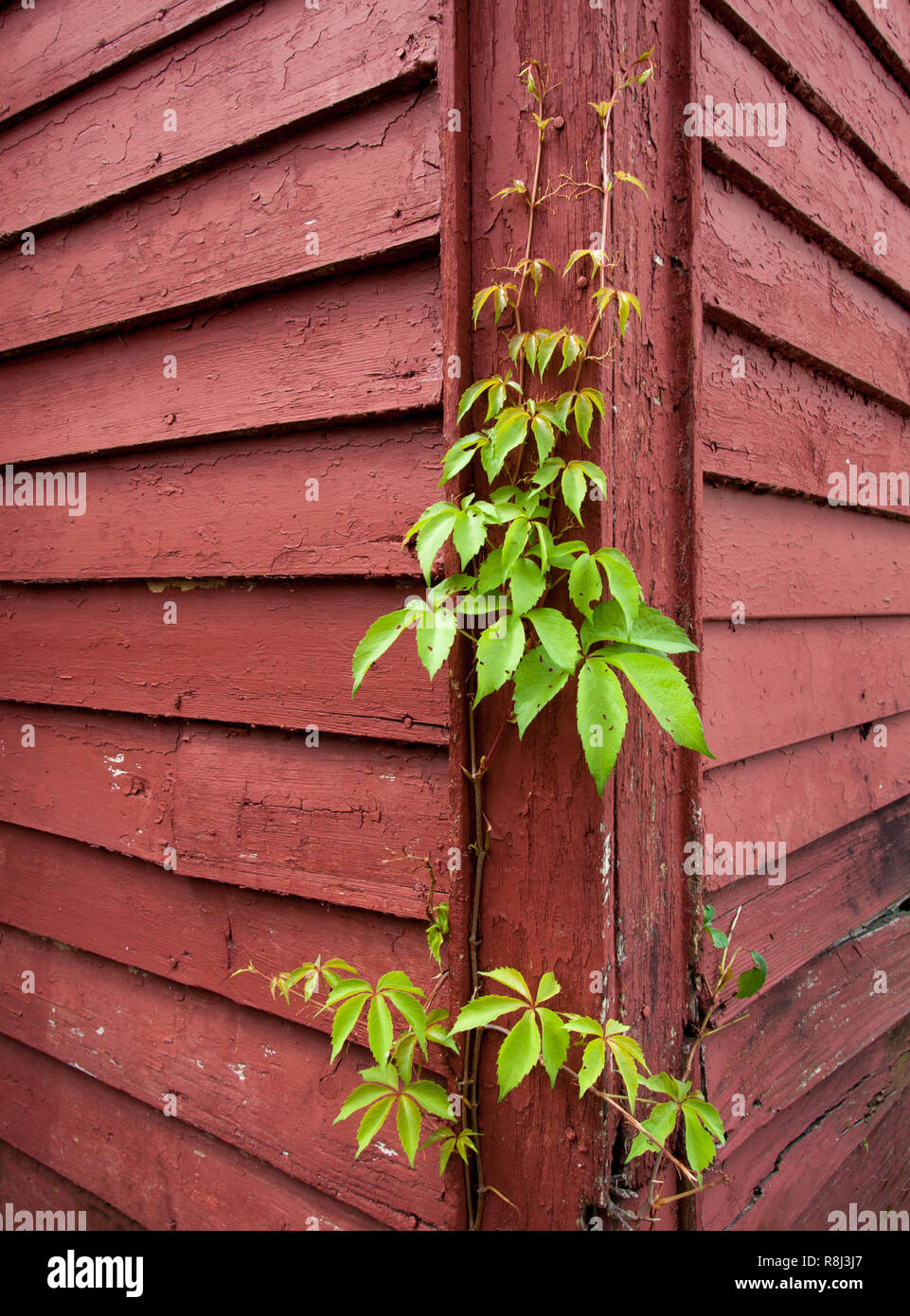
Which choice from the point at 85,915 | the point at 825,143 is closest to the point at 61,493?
the point at 85,915

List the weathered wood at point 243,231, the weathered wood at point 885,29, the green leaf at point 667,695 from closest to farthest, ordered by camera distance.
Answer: the green leaf at point 667,695
the weathered wood at point 243,231
the weathered wood at point 885,29

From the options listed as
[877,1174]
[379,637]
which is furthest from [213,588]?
[877,1174]

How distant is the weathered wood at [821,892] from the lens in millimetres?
1485

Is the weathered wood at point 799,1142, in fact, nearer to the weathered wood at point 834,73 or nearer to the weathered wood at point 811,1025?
the weathered wood at point 811,1025

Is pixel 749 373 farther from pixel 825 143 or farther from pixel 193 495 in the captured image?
pixel 193 495

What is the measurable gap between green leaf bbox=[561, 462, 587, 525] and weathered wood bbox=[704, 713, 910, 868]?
0.56m

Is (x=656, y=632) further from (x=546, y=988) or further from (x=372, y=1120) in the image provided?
(x=372, y=1120)

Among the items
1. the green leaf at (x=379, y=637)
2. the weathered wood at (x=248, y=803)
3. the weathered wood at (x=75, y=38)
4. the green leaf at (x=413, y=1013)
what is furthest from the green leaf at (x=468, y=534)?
the weathered wood at (x=75, y=38)

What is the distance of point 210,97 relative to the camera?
149 centimetres

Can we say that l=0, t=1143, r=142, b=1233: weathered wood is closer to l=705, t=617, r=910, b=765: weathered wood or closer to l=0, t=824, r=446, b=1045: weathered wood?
l=0, t=824, r=446, b=1045: weathered wood

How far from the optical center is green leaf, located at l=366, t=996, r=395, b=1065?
41.5 inches

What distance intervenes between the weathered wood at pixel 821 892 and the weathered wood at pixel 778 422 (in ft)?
2.16

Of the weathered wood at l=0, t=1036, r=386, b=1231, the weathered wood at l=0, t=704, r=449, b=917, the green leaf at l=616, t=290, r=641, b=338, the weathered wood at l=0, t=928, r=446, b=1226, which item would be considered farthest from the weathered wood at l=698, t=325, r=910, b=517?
the weathered wood at l=0, t=1036, r=386, b=1231

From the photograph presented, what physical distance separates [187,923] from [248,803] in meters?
0.32
